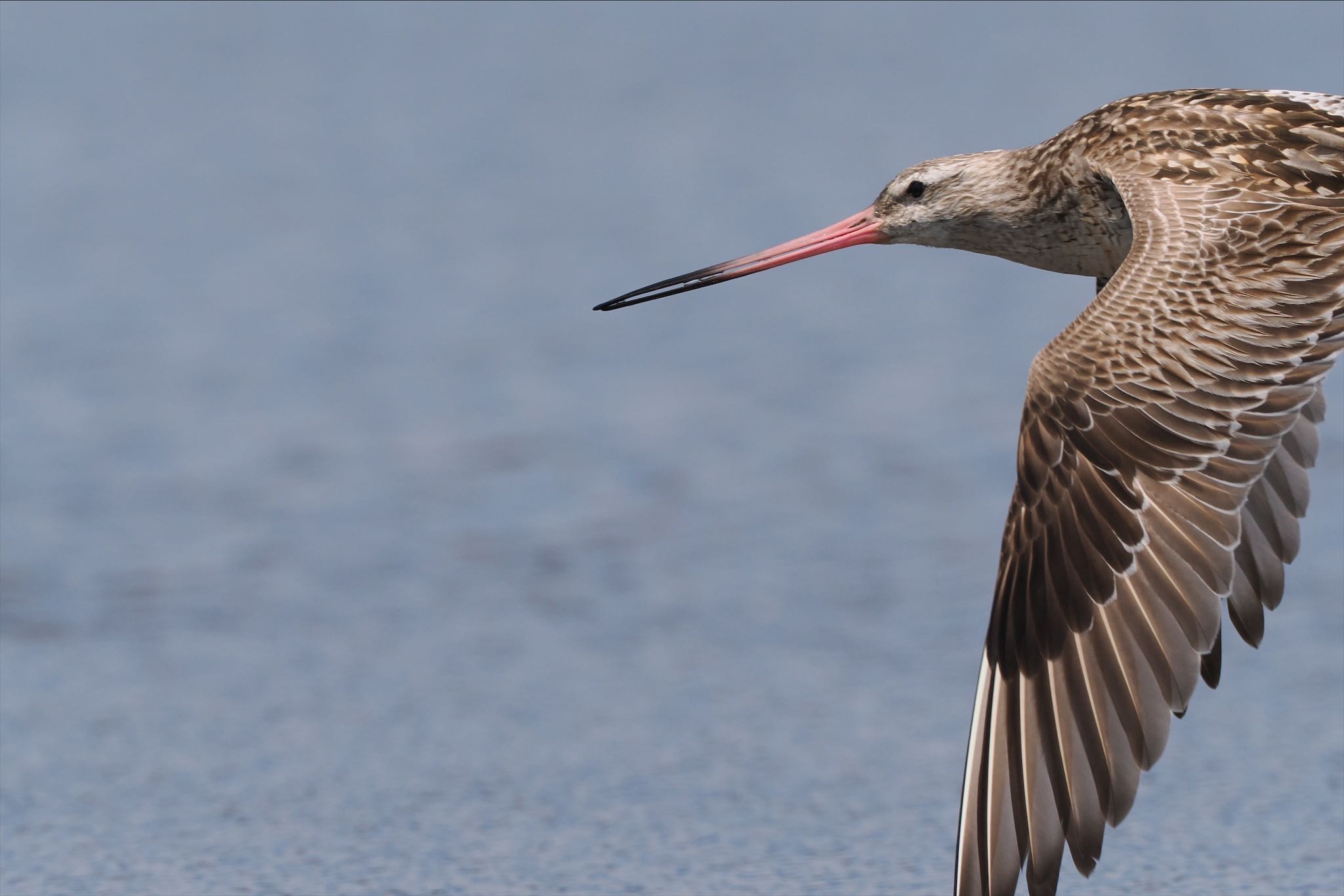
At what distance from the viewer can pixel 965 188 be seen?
830 cm

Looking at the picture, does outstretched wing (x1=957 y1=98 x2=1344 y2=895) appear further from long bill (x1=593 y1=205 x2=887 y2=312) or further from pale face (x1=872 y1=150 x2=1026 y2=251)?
long bill (x1=593 y1=205 x2=887 y2=312)

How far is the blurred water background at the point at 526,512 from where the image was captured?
23.5 ft

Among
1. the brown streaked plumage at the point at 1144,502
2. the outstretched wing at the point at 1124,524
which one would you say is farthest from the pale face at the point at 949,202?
the outstretched wing at the point at 1124,524

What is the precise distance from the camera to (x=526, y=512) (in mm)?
9859

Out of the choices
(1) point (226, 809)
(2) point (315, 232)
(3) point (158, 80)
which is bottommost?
(1) point (226, 809)

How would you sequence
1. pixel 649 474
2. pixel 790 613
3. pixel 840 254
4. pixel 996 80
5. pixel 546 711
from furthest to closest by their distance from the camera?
pixel 996 80 < pixel 840 254 < pixel 649 474 < pixel 790 613 < pixel 546 711

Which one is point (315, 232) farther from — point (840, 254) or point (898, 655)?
point (898, 655)

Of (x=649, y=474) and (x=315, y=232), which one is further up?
(x=315, y=232)

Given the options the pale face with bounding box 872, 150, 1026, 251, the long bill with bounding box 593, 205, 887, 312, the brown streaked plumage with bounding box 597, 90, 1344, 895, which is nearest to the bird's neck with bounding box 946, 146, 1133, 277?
the pale face with bounding box 872, 150, 1026, 251

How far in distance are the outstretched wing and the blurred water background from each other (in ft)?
2.78

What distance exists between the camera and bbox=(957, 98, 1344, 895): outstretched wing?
236 inches

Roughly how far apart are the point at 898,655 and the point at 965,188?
5.82 feet

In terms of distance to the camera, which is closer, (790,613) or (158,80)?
(790,613)

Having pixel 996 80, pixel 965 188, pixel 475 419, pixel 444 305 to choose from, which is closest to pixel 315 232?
pixel 444 305
